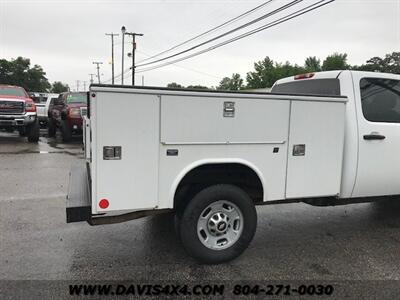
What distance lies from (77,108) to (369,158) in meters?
12.4

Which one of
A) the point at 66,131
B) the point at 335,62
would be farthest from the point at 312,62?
the point at 66,131

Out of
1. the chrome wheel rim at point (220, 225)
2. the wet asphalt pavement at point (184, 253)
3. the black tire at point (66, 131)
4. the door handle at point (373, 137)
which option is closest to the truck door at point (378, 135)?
the door handle at point (373, 137)

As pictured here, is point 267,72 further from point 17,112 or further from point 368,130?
point 368,130

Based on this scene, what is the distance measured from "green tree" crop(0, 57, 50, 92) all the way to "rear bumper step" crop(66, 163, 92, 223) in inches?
2762

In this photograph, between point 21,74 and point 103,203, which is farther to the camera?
point 21,74

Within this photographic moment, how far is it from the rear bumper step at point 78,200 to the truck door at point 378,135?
9.97 ft

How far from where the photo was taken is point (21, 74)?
2758 inches

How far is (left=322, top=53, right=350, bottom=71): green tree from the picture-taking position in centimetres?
6449

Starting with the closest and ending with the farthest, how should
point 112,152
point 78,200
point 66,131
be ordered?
point 112,152 < point 78,200 < point 66,131

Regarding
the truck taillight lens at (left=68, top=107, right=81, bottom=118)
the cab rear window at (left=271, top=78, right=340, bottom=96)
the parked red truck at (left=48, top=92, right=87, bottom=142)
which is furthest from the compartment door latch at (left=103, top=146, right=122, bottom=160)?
the truck taillight lens at (left=68, top=107, right=81, bottom=118)

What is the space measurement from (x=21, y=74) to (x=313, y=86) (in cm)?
7357

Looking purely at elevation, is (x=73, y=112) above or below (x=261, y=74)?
below

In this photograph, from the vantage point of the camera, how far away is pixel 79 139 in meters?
17.5

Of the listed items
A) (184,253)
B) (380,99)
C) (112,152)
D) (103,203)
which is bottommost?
(184,253)
